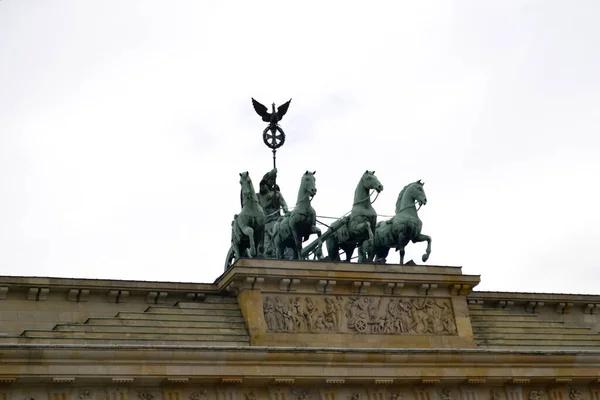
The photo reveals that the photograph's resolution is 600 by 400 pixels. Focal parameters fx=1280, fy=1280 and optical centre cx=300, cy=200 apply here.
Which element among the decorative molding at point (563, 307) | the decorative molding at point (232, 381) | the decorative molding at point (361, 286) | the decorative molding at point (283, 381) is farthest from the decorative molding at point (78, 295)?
the decorative molding at point (563, 307)

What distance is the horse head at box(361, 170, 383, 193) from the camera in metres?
32.8

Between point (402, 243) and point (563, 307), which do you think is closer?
point (402, 243)

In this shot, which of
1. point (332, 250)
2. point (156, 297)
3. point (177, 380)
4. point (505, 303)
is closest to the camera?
point (177, 380)

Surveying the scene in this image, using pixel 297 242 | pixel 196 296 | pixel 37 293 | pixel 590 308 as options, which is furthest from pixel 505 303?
pixel 37 293

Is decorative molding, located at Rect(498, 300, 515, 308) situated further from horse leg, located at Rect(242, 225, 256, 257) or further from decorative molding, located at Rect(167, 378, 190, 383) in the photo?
decorative molding, located at Rect(167, 378, 190, 383)

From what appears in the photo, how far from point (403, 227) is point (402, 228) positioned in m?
0.04

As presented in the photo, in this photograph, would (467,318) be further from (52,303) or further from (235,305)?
(52,303)

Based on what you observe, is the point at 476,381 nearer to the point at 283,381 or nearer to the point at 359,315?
the point at 359,315

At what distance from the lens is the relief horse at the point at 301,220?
105ft

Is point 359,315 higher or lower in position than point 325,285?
lower

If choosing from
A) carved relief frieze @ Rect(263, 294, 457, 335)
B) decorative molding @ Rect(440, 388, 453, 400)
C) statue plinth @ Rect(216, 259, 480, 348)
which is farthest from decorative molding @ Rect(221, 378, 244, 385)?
decorative molding @ Rect(440, 388, 453, 400)

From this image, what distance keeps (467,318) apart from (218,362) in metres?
7.20

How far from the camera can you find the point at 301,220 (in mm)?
31875

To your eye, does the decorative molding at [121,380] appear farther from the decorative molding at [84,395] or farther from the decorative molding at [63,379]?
the decorative molding at [63,379]
